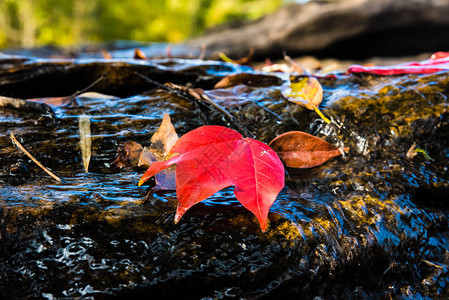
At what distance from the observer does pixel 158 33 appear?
31.2m

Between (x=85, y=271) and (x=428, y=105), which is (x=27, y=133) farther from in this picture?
(x=428, y=105)

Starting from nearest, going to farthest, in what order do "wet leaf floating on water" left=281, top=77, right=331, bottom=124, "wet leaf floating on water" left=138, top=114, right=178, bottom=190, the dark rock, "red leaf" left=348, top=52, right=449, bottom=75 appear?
1. "wet leaf floating on water" left=138, top=114, right=178, bottom=190
2. "wet leaf floating on water" left=281, top=77, right=331, bottom=124
3. "red leaf" left=348, top=52, right=449, bottom=75
4. the dark rock

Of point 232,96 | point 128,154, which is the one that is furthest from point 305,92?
point 128,154

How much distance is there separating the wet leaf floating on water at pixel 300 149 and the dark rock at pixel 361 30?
730 centimetres

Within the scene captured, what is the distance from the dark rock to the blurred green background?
695 inches

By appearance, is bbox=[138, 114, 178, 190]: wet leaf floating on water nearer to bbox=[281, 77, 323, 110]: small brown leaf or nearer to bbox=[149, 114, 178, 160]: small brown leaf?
bbox=[149, 114, 178, 160]: small brown leaf

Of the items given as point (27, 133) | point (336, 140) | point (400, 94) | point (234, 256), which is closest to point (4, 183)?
point (27, 133)

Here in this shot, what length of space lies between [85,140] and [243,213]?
69 cm

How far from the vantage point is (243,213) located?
1.00 meters

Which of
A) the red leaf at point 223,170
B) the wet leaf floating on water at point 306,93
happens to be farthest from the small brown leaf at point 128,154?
the wet leaf floating on water at point 306,93

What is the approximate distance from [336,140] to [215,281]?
86cm

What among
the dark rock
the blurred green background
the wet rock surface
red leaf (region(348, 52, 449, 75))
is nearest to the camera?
the wet rock surface

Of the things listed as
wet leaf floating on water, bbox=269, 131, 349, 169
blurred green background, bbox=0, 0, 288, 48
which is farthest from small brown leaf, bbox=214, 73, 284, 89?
blurred green background, bbox=0, 0, 288, 48

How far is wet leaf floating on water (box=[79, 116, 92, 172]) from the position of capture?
4.01ft
